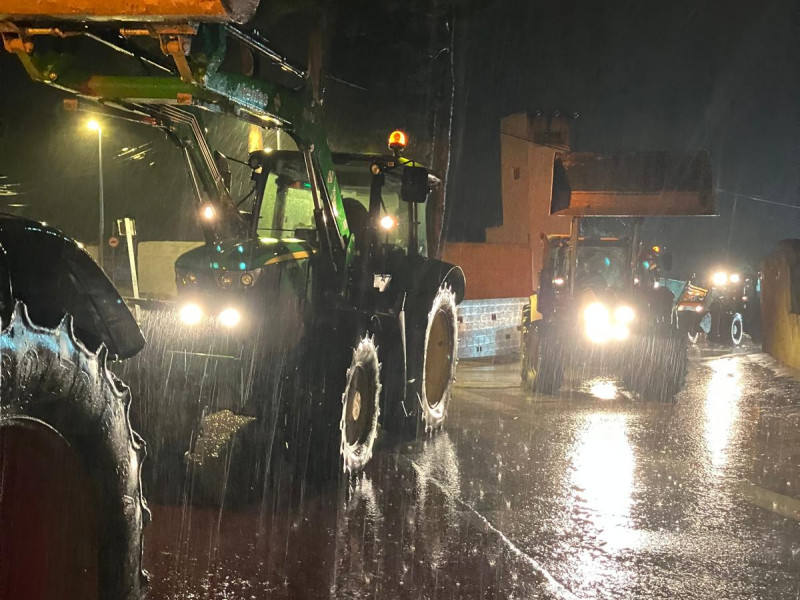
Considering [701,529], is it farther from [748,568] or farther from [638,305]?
[638,305]

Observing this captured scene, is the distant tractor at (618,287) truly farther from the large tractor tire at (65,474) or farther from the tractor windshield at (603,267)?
the large tractor tire at (65,474)

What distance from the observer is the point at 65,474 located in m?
2.40

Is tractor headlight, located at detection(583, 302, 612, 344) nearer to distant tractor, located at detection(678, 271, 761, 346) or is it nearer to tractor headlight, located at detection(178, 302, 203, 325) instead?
tractor headlight, located at detection(178, 302, 203, 325)

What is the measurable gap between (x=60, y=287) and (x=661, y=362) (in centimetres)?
Answer: 936

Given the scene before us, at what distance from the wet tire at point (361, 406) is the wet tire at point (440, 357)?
1.44m

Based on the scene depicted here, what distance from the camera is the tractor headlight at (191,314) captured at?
6.04 m

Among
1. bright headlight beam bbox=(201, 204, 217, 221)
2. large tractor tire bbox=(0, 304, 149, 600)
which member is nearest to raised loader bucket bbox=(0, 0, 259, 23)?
large tractor tire bbox=(0, 304, 149, 600)

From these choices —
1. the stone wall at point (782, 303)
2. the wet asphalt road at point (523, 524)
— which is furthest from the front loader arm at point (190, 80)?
the stone wall at point (782, 303)

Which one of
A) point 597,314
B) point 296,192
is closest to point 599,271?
point 597,314

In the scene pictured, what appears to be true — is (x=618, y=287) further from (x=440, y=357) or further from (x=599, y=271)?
(x=440, y=357)

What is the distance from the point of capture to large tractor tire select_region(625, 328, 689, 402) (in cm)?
1054

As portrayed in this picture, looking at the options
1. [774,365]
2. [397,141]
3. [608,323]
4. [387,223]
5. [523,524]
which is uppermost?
[397,141]

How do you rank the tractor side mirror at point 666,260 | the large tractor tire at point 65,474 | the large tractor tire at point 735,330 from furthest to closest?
the large tractor tire at point 735,330 < the tractor side mirror at point 666,260 < the large tractor tire at point 65,474

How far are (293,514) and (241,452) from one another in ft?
4.77
